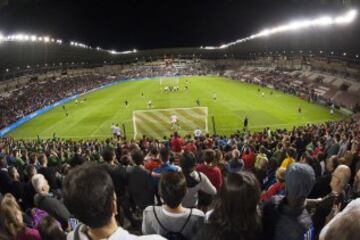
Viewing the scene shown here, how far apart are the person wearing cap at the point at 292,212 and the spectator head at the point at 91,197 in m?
1.74

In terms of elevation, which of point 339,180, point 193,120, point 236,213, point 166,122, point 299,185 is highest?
point 299,185

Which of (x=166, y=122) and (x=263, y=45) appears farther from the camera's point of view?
(x=263, y=45)

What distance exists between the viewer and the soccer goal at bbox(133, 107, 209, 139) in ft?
128

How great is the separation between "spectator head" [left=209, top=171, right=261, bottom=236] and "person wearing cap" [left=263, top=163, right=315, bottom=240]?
0.28m

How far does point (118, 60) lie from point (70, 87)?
286 feet

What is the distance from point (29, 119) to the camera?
55.7 m

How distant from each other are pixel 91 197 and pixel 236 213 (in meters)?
1.42

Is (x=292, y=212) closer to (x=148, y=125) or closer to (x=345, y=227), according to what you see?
(x=345, y=227)

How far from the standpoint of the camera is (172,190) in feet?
15.3

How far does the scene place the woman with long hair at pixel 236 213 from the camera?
3.84 meters

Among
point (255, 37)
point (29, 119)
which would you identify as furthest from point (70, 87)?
point (255, 37)

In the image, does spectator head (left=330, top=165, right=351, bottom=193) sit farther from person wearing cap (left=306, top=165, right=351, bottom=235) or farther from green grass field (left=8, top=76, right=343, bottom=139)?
green grass field (left=8, top=76, right=343, bottom=139)

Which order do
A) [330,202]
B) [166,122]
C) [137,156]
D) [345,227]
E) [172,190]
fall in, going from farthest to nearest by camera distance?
[166,122]
[137,156]
[330,202]
[172,190]
[345,227]

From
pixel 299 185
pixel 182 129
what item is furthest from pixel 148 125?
pixel 299 185
